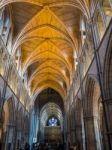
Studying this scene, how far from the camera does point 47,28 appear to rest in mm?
19859

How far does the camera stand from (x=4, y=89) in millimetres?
15352

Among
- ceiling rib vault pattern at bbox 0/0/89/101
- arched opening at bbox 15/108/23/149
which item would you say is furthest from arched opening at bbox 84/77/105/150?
arched opening at bbox 15/108/23/149

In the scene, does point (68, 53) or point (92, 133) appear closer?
point (92, 133)

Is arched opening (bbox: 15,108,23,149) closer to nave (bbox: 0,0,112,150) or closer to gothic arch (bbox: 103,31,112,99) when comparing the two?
nave (bbox: 0,0,112,150)

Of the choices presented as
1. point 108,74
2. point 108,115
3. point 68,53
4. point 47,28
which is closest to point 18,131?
point 68,53

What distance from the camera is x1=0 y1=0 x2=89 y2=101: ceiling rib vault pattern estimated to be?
53.6ft

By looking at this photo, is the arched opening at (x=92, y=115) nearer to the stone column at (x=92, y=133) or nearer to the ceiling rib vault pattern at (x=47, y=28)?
the stone column at (x=92, y=133)

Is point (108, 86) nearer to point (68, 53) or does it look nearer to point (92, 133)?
point (92, 133)

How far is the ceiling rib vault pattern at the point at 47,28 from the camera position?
16.3 metres

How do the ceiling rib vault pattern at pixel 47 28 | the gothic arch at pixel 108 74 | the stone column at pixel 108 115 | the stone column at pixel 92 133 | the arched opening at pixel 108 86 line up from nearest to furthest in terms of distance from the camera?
the stone column at pixel 108 115, the arched opening at pixel 108 86, the gothic arch at pixel 108 74, the stone column at pixel 92 133, the ceiling rib vault pattern at pixel 47 28

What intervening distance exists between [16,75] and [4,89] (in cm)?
519

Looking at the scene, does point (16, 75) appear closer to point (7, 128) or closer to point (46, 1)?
point (7, 128)

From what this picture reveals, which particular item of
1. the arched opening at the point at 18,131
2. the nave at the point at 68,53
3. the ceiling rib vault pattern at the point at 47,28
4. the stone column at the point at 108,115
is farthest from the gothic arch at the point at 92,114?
the arched opening at the point at 18,131

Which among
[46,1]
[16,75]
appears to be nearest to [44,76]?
[16,75]
